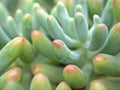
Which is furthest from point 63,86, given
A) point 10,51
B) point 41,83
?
point 10,51

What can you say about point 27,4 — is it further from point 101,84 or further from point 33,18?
point 101,84

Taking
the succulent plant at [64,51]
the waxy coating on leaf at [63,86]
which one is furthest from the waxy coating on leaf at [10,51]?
the waxy coating on leaf at [63,86]

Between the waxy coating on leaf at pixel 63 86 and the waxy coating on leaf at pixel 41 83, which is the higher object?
the waxy coating on leaf at pixel 41 83

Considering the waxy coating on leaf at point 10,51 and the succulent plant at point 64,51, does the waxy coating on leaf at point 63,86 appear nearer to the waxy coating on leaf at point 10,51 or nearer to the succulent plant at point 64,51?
the succulent plant at point 64,51

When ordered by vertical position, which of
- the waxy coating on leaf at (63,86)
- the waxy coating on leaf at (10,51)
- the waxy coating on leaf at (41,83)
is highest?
the waxy coating on leaf at (10,51)

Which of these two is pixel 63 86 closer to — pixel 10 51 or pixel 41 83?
pixel 41 83

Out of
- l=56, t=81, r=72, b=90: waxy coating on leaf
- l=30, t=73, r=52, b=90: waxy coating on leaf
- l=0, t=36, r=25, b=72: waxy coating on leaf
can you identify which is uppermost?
l=0, t=36, r=25, b=72: waxy coating on leaf

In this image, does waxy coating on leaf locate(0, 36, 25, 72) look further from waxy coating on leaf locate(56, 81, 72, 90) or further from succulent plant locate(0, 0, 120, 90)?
waxy coating on leaf locate(56, 81, 72, 90)

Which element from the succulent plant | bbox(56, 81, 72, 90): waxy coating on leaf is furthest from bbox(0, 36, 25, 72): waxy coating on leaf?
bbox(56, 81, 72, 90): waxy coating on leaf
